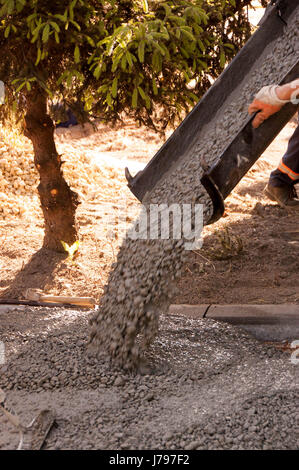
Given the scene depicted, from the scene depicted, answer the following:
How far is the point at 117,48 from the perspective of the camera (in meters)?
3.55

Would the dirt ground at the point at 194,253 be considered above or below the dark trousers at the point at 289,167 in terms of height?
below

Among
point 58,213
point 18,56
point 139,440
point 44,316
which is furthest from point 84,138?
point 139,440

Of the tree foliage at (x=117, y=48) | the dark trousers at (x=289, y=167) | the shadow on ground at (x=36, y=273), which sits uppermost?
the tree foliage at (x=117, y=48)

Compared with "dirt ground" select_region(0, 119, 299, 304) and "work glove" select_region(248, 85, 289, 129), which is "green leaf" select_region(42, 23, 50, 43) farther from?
"dirt ground" select_region(0, 119, 299, 304)

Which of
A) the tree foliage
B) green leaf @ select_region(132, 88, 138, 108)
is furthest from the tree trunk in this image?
green leaf @ select_region(132, 88, 138, 108)

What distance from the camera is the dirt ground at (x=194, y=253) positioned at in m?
4.33

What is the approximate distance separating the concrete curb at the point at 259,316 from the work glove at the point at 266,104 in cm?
112

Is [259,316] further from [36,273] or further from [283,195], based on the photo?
Result: [36,273]

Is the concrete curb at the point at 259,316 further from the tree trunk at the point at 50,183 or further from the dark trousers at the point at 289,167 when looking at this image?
the tree trunk at the point at 50,183

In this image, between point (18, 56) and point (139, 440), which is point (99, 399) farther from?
point (18, 56)

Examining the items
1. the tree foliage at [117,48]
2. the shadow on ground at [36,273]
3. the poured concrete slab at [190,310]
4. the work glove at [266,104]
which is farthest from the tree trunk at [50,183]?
the work glove at [266,104]

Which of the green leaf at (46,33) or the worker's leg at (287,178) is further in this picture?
the worker's leg at (287,178)

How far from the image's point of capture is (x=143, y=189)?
11.3 ft

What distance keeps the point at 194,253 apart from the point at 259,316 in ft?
4.14
